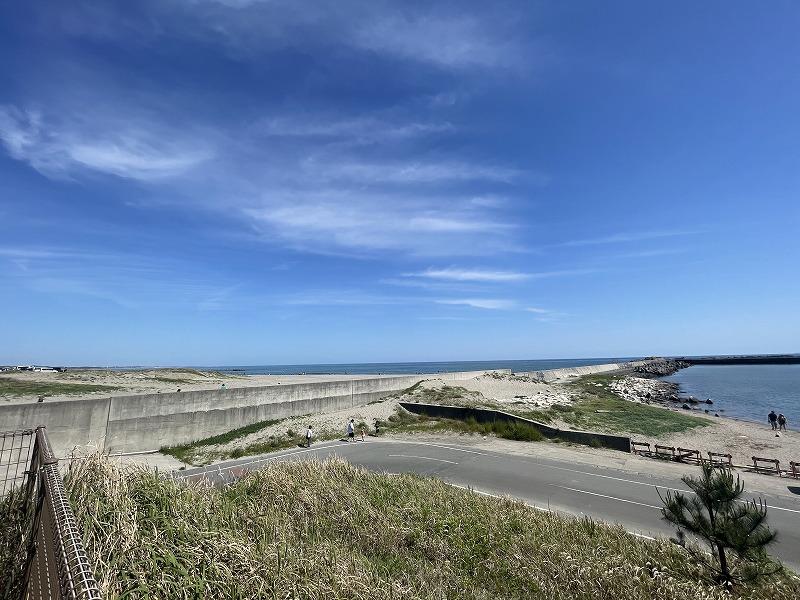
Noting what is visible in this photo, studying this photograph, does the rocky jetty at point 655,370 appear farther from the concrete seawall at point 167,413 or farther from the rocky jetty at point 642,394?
the concrete seawall at point 167,413

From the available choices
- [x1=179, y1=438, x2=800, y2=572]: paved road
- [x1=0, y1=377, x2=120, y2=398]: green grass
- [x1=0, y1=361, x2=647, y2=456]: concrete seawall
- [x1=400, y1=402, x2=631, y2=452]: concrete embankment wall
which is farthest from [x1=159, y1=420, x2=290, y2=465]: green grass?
[x1=0, y1=377, x2=120, y2=398]: green grass

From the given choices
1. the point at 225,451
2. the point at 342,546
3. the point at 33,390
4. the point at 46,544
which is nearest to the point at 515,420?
the point at 225,451

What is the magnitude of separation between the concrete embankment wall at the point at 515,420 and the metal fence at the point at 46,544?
78.5ft

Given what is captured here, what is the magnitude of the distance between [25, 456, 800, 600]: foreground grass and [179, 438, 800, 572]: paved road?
2.97 m

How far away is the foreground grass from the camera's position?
518cm

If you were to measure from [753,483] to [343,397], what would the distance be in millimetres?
27057

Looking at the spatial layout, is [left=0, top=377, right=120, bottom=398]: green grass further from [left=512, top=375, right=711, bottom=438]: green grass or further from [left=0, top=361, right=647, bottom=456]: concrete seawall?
[left=512, top=375, right=711, bottom=438]: green grass

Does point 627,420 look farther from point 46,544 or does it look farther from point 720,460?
point 46,544

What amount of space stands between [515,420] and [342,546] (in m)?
21.9

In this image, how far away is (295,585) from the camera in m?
5.49

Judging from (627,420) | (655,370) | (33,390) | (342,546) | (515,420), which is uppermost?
(33,390)

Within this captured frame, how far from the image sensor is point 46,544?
4113 millimetres

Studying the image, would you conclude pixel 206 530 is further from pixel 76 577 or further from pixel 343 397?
pixel 343 397

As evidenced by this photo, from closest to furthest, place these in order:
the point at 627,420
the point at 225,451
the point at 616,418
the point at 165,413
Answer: the point at 225,451 < the point at 165,413 < the point at 627,420 < the point at 616,418
